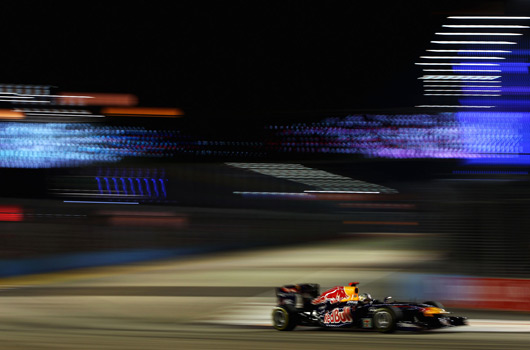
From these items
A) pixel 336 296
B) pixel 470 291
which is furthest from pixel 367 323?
pixel 470 291

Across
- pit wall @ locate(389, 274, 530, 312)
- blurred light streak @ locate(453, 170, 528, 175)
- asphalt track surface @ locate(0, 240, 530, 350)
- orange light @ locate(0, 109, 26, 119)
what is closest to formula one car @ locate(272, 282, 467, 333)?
asphalt track surface @ locate(0, 240, 530, 350)

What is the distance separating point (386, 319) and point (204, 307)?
6778mm

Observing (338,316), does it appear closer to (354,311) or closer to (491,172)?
(354,311)

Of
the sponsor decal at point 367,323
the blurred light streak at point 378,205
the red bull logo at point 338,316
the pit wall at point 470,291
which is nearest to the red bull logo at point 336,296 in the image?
the red bull logo at point 338,316

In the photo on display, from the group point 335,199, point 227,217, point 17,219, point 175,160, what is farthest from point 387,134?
point 17,219

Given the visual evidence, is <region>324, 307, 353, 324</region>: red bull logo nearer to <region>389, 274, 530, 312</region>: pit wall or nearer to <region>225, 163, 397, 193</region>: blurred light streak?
<region>389, 274, 530, 312</region>: pit wall

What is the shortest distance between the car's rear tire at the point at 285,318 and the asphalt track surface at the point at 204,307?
15 centimetres

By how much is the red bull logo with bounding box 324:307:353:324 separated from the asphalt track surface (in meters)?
0.28

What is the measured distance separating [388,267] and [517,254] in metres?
10.6

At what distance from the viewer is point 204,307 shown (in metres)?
16.0

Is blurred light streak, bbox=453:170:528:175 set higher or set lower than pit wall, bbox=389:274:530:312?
higher

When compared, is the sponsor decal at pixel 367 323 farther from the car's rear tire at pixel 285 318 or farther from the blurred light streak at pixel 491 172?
the blurred light streak at pixel 491 172

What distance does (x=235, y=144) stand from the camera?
76.2 meters

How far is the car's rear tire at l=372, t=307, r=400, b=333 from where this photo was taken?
10.0m
